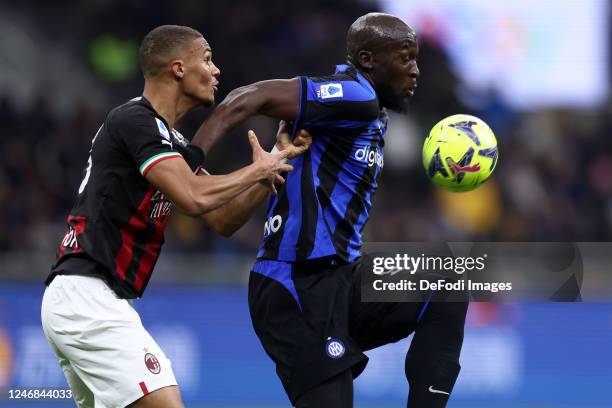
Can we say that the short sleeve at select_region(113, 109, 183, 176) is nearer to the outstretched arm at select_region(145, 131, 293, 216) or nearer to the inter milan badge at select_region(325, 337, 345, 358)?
the outstretched arm at select_region(145, 131, 293, 216)

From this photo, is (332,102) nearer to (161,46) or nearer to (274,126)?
(161,46)

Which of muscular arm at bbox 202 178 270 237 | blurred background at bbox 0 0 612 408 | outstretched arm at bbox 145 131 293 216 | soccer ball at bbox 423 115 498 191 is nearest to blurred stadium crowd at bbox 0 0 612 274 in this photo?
blurred background at bbox 0 0 612 408

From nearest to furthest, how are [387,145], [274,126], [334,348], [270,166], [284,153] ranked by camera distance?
1. [270,166]
2. [284,153]
3. [334,348]
4. [274,126]
5. [387,145]

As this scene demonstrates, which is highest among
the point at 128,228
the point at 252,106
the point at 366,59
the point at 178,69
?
the point at 366,59

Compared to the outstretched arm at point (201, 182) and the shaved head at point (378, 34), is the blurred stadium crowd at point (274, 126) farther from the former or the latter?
the outstretched arm at point (201, 182)

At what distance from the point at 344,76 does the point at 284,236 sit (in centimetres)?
80

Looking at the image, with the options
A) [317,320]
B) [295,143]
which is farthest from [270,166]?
[317,320]

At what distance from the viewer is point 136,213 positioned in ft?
15.6

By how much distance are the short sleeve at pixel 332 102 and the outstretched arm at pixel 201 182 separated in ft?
0.93

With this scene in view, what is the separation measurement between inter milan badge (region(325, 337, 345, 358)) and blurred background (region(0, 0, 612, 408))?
475cm

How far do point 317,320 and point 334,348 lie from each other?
0.15 meters

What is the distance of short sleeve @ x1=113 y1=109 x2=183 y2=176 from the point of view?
4586mm

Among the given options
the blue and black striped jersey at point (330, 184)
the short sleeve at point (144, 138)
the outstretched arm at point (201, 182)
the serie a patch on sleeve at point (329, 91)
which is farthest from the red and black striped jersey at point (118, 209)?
the serie a patch on sleeve at point (329, 91)

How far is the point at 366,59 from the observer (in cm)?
516
